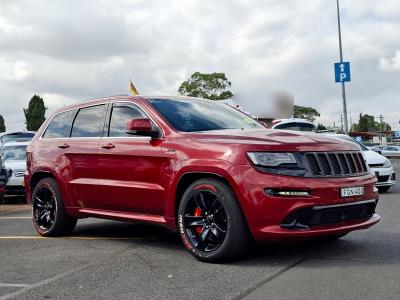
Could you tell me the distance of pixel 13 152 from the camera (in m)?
15.8

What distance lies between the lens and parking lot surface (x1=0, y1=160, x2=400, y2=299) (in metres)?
4.45

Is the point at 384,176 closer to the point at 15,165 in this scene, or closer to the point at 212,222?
the point at 212,222

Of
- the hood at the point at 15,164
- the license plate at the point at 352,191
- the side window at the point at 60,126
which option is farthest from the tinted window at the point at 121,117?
the hood at the point at 15,164

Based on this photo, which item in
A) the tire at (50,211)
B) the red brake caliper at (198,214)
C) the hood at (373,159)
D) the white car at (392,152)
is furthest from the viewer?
the white car at (392,152)

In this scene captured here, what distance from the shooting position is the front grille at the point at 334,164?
5.26 meters

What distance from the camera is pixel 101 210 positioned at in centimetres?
673

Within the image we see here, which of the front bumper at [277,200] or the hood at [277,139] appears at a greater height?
the hood at [277,139]

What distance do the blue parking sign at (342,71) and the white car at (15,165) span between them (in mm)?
15645

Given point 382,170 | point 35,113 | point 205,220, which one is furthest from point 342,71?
point 35,113

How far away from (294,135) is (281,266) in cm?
129

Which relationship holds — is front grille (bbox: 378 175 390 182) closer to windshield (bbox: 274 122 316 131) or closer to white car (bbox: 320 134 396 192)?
white car (bbox: 320 134 396 192)

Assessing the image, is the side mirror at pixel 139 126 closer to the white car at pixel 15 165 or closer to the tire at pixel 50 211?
the tire at pixel 50 211

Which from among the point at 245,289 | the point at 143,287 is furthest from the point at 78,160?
the point at 245,289

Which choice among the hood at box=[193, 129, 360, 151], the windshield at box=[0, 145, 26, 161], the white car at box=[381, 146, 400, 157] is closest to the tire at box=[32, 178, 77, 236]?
the hood at box=[193, 129, 360, 151]
